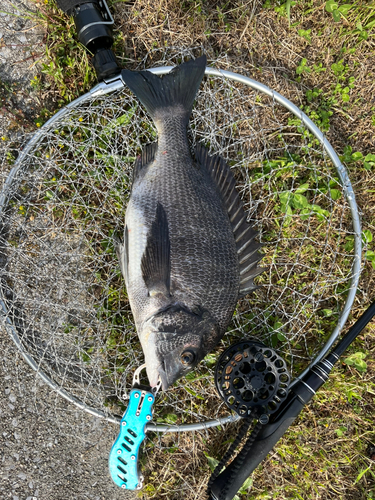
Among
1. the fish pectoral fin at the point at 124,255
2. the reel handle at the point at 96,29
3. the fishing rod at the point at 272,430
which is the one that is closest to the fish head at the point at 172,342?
the fish pectoral fin at the point at 124,255

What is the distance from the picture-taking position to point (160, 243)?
2.07 metres

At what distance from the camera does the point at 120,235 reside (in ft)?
8.63

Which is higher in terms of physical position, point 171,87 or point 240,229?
point 171,87

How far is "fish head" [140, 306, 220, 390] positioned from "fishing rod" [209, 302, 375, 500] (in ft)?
2.39

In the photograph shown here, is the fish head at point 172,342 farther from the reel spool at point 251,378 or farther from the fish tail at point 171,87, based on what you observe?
the fish tail at point 171,87

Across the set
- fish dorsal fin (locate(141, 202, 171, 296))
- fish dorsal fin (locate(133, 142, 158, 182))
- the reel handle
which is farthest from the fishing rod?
the reel handle

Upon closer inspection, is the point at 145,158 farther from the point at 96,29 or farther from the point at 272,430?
the point at 272,430

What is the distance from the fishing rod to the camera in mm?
2223

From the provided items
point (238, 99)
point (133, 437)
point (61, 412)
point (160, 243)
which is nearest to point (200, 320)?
point (160, 243)

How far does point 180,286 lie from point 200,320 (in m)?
0.23

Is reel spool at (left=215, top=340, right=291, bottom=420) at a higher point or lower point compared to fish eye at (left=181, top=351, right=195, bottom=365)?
lower

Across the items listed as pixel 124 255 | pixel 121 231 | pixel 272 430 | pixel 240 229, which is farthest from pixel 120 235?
pixel 272 430

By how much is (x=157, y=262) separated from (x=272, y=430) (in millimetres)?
1326

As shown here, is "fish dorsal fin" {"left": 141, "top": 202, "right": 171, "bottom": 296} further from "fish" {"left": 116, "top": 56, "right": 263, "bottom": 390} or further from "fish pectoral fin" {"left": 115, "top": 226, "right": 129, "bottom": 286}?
"fish pectoral fin" {"left": 115, "top": 226, "right": 129, "bottom": 286}
